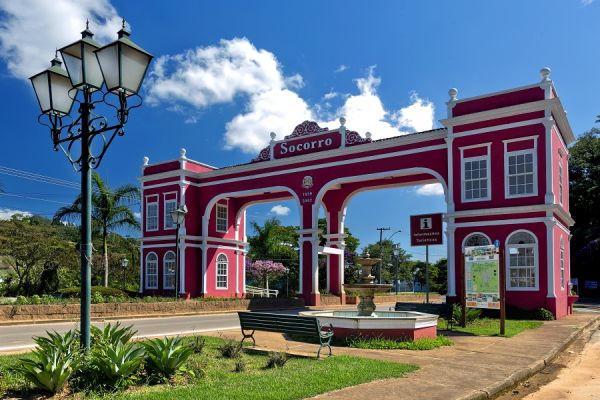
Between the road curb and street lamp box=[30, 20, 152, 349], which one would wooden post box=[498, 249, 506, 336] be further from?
street lamp box=[30, 20, 152, 349]

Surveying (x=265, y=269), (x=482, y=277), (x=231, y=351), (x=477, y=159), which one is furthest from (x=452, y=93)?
(x=265, y=269)

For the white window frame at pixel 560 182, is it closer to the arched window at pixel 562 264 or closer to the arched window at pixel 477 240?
the arched window at pixel 562 264

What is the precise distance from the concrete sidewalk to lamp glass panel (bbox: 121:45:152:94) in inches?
167

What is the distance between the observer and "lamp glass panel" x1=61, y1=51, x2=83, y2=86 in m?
6.78

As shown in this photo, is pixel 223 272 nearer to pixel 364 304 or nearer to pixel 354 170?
pixel 354 170

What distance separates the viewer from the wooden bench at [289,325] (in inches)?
376

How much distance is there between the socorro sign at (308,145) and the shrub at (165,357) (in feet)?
68.4

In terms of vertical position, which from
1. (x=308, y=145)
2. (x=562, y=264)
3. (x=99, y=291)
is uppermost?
(x=308, y=145)

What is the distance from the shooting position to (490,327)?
15.9 meters

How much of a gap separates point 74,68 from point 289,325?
5666 millimetres

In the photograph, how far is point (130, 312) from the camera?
821 inches

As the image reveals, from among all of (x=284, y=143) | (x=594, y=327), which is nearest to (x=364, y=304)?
(x=594, y=327)

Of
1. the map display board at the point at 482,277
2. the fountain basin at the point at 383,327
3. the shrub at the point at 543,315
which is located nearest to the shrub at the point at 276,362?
the fountain basin at the point at 383,327

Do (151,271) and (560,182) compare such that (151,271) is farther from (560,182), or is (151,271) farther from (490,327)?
(560,182)
